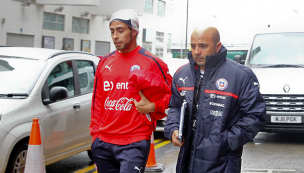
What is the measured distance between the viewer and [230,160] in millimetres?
3086

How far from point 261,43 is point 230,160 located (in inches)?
294

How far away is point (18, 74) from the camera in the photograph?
559cm

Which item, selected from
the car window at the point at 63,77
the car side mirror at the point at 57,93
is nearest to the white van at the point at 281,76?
the car window at the point at 63,77

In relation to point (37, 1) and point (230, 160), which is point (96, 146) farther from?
point (37, 1)

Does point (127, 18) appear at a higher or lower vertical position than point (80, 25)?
lower

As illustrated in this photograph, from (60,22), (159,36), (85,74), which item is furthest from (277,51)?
(159,36)

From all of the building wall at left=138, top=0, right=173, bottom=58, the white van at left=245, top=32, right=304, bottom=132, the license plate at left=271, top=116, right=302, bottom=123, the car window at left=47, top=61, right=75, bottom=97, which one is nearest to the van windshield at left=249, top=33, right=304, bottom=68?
the white van at left=245, top=32, right=304, bottom=132

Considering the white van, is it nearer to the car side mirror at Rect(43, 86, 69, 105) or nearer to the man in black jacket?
the car side mirror at Rect(43, 86, 69, 105)

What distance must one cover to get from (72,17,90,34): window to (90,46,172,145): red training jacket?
25.3m

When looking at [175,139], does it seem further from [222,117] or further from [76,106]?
[76,106]

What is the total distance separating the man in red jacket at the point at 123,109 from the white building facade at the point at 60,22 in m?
13.8

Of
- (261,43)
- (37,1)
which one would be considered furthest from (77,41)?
(261,43)

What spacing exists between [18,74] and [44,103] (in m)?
0.54

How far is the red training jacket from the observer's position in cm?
348
